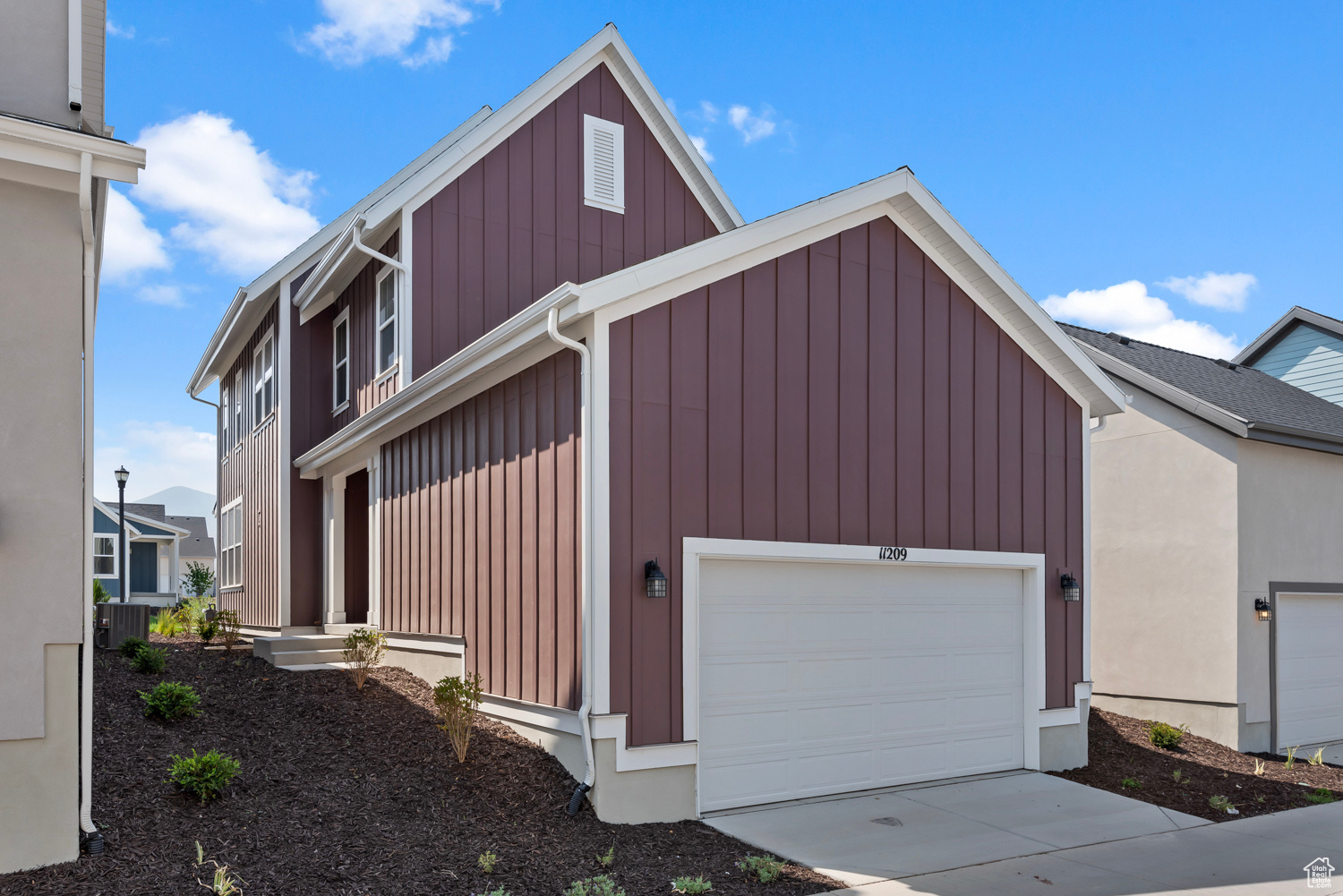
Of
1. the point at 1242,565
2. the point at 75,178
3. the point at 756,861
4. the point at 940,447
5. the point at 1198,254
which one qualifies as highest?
the point at 1198,254

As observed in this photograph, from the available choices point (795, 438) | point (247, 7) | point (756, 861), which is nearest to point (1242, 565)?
point (795, 438)

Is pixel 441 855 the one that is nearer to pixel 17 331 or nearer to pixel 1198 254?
pixel 17 331

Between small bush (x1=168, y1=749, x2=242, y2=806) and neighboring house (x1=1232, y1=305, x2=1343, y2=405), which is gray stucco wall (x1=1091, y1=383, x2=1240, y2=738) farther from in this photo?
small bush (x1=168, y1=749, x2=242, y2=806)

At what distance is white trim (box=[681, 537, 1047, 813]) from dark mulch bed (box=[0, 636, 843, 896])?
1265 millimetres

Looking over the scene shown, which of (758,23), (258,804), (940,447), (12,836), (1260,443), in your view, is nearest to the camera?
(12,836)

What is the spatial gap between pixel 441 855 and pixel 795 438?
433 centimetres

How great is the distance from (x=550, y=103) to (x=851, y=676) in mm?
8378

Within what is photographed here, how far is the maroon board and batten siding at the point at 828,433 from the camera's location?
728 cm

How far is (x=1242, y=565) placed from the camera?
38.2ft

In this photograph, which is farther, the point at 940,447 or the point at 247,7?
the point at 247,7

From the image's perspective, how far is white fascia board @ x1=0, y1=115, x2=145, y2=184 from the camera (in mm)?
5332

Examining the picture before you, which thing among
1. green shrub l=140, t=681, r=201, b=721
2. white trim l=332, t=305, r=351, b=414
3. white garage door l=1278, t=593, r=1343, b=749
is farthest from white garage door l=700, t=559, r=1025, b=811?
white trim l=332, t=305, r=351, b=414

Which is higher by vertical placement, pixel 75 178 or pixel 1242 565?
pixel 75 178

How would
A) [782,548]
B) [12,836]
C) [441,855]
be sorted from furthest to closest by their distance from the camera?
1. [782,548]
2. [441,855]
3. [12,836]
